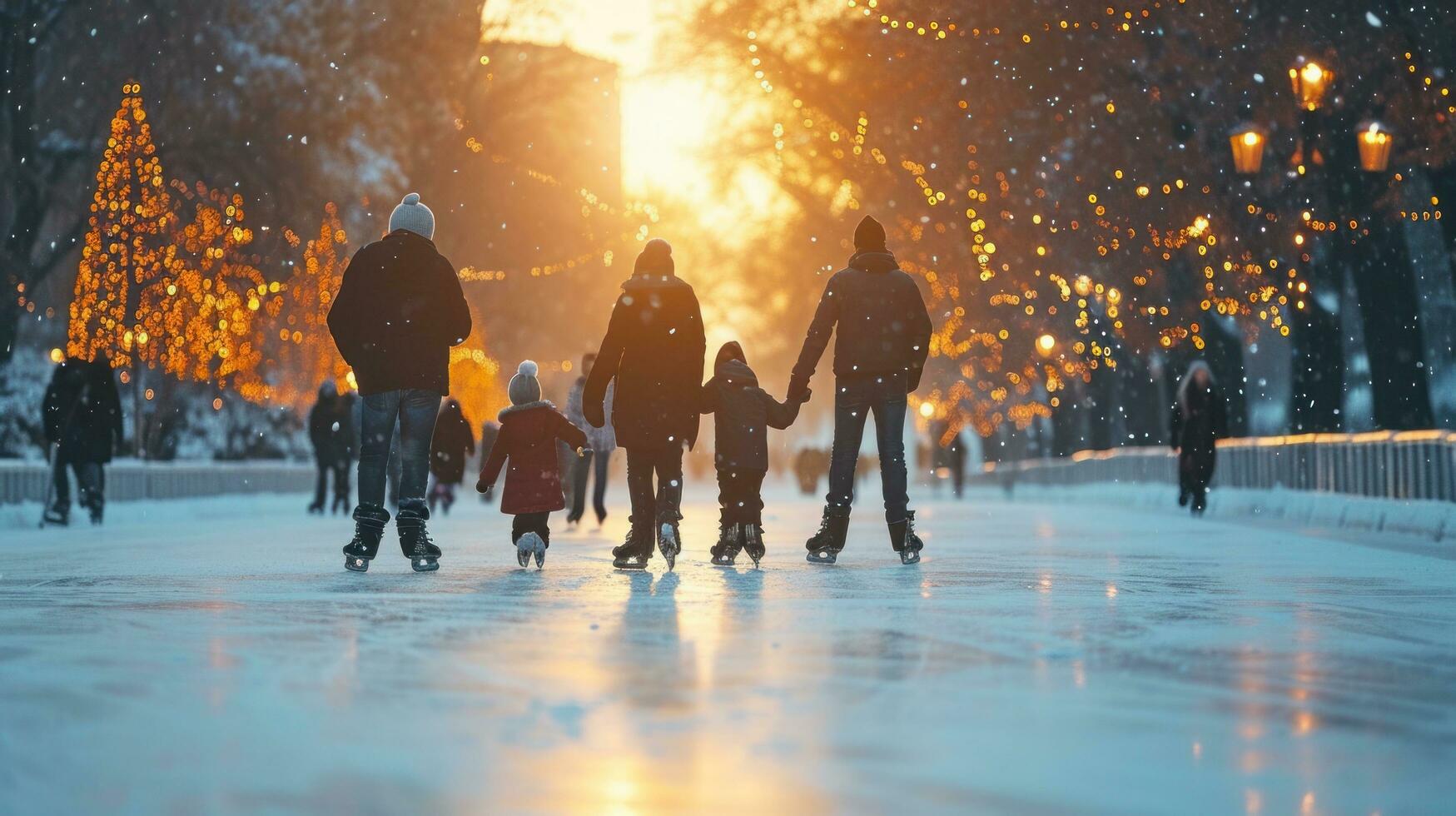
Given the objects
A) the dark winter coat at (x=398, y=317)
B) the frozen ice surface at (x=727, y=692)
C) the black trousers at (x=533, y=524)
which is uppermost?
the dark winter coat at (x=398, y=317)

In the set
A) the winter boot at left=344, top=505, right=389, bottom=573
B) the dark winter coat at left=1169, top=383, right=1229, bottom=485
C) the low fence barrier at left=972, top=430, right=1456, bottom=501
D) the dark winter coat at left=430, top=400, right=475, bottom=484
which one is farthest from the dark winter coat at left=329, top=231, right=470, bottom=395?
the dark winter coat at left=1169, top=383, right=1229, bottom=485

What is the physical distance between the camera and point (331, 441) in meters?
30.0

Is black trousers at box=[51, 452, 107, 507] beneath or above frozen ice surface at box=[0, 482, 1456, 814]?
above

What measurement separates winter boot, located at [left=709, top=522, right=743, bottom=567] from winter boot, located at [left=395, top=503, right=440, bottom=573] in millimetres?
1829

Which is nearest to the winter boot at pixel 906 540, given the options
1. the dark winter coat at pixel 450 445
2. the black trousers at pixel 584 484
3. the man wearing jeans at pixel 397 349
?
the man wearing jeans at pixel 397 349

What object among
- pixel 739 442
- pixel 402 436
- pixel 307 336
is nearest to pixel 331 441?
pixel 739 442

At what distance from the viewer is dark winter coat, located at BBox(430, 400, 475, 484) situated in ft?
97.8

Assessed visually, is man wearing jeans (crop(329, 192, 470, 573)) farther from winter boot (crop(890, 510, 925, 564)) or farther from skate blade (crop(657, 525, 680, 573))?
winter boot (crop(890, 510, 925, 564))

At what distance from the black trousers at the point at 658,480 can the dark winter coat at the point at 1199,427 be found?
1568 cm

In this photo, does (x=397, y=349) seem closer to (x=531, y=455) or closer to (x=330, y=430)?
(x=531, y=455)

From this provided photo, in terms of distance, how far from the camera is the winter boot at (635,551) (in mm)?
13281

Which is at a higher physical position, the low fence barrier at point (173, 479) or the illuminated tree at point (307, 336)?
the illuminated tree at point (307, 336)

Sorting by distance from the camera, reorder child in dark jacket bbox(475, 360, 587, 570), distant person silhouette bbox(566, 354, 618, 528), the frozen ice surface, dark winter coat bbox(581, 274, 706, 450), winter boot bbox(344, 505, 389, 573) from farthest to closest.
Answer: distant person silhouette bbox(566, 354, 618, 528) → child in dark jacket bbox(475, 360, 587, 570) → dark winter coat bbox(581, 274, 706, 450) → winter boot bbox(344, 505, 389, 573) → the frozen ice surface

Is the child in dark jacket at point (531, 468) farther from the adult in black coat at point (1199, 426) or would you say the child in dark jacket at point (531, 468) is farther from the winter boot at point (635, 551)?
the adult in black coat at point (1199, 426)
